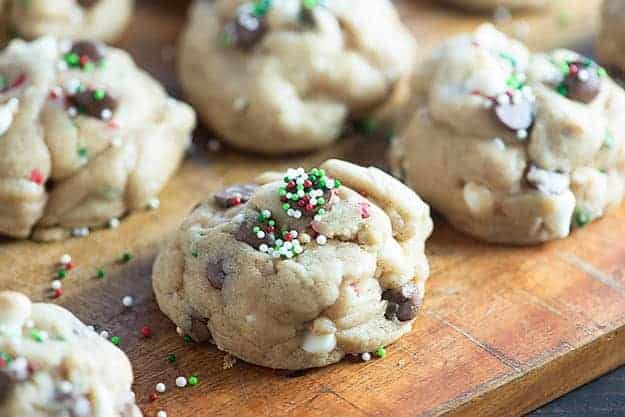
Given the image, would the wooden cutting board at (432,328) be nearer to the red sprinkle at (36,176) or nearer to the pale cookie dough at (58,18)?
the red sprinkle at (36,176)

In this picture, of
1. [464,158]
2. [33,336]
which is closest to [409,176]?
[464,158]

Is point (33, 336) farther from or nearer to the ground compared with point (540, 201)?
nearer to the ground

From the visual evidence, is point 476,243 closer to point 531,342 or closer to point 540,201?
point 540,201

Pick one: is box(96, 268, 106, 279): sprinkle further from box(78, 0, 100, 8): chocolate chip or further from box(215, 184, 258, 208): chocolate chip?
box(78, 0, 100, 8): chocolate chip

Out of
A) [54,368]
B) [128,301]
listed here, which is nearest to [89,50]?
[128,301]

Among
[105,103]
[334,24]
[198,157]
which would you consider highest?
[334,24]

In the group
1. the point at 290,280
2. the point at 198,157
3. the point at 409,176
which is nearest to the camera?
the point at 290,280

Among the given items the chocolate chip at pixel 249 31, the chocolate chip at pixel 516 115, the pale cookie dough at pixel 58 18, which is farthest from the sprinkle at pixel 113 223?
the chocolate chip at pixel 516 115

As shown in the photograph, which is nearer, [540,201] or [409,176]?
[540,201]
